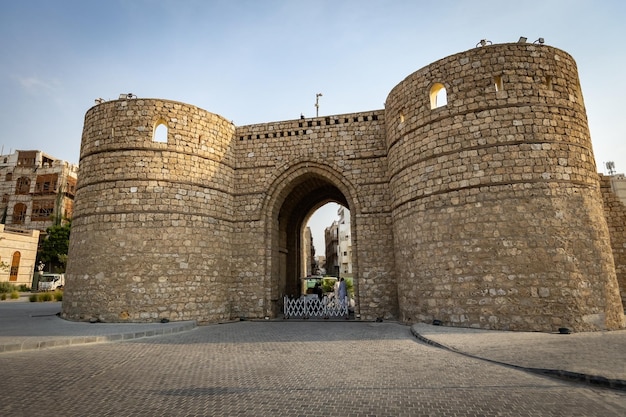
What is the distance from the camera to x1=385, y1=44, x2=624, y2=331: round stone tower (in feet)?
27.3

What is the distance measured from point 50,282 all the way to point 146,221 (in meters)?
29.4

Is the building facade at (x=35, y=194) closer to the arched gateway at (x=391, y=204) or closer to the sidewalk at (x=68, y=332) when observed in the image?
the arched gateway at (x=391, y=204)

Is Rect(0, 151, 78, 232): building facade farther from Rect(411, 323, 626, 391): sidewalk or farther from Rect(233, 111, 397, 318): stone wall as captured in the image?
Rect(411, 323, 626, 391): sidewalk

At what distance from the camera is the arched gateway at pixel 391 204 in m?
8.56

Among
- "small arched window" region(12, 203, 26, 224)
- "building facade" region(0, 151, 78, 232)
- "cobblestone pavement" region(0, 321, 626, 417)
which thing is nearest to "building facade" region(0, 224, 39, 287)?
"building facade" region(0, 151, 78, 232)

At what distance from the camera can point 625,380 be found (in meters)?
4.30

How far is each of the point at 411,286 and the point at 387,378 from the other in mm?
5599

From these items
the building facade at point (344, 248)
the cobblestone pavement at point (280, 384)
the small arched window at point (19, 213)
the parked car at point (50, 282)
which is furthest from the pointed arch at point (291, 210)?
the small arched window at point (19, 213)

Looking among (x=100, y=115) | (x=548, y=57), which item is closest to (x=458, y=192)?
(x=548, y=57)

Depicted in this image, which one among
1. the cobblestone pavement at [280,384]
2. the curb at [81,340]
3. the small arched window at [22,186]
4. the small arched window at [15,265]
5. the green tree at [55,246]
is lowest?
the cobblestone pavement at [280,384]

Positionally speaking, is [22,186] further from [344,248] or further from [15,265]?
[344,248]

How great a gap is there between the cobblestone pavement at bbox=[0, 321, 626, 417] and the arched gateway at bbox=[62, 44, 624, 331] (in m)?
3.29

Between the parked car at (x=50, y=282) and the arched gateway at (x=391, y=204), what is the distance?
26.3 metres

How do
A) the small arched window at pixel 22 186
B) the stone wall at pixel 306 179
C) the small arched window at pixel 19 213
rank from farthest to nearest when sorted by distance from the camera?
the small arched window at pixel 22 186, the small arched window at pixel 19 213, the stone wall at pixel 306 179
